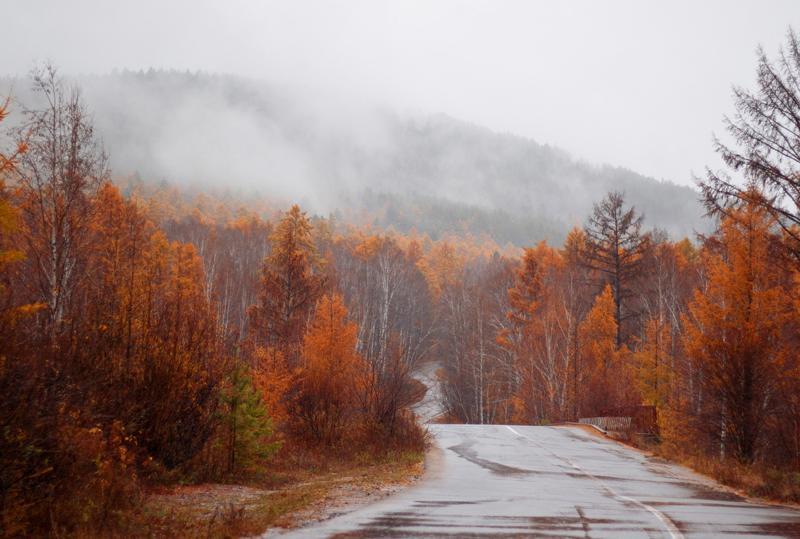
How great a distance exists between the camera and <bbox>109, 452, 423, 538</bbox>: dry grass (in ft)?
28.4

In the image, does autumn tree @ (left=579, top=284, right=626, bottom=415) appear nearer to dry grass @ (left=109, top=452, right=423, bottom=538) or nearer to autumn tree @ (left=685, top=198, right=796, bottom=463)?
autumn tree @ (left=685, top=198, right=796, bottom=463)

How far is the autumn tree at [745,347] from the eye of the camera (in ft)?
64.4

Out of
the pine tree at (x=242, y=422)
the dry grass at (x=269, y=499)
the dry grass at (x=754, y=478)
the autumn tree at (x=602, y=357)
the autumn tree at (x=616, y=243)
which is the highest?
the autumn tree at (x=616, y=243)

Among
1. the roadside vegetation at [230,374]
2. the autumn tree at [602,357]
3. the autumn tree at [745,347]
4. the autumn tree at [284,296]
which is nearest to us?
the roadside vegetation at [230,374]

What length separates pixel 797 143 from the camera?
15312mm

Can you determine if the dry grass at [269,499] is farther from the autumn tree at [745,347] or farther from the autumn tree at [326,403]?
the autumn tree at [745,347]

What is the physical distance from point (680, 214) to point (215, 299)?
7857 inches

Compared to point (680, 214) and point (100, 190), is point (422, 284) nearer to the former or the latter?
point (100, 190)

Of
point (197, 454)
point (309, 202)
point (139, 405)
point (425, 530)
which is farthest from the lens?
point (309, 202)

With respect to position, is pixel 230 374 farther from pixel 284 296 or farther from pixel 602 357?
pixel 602 357

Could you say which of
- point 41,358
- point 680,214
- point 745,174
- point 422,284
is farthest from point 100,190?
point 680,214

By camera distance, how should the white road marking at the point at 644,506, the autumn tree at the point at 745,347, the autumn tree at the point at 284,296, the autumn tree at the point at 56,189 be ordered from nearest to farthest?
the white road marking at the point at 644,506 → the autumn tree at the point at 56,189 → the autumn tree at the point at 745,347 → the autumn tree at the point at 284,296

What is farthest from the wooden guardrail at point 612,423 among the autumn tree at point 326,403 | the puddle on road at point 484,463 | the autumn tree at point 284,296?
the autumn tree at point 284,296

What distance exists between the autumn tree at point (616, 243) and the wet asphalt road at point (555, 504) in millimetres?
21339
